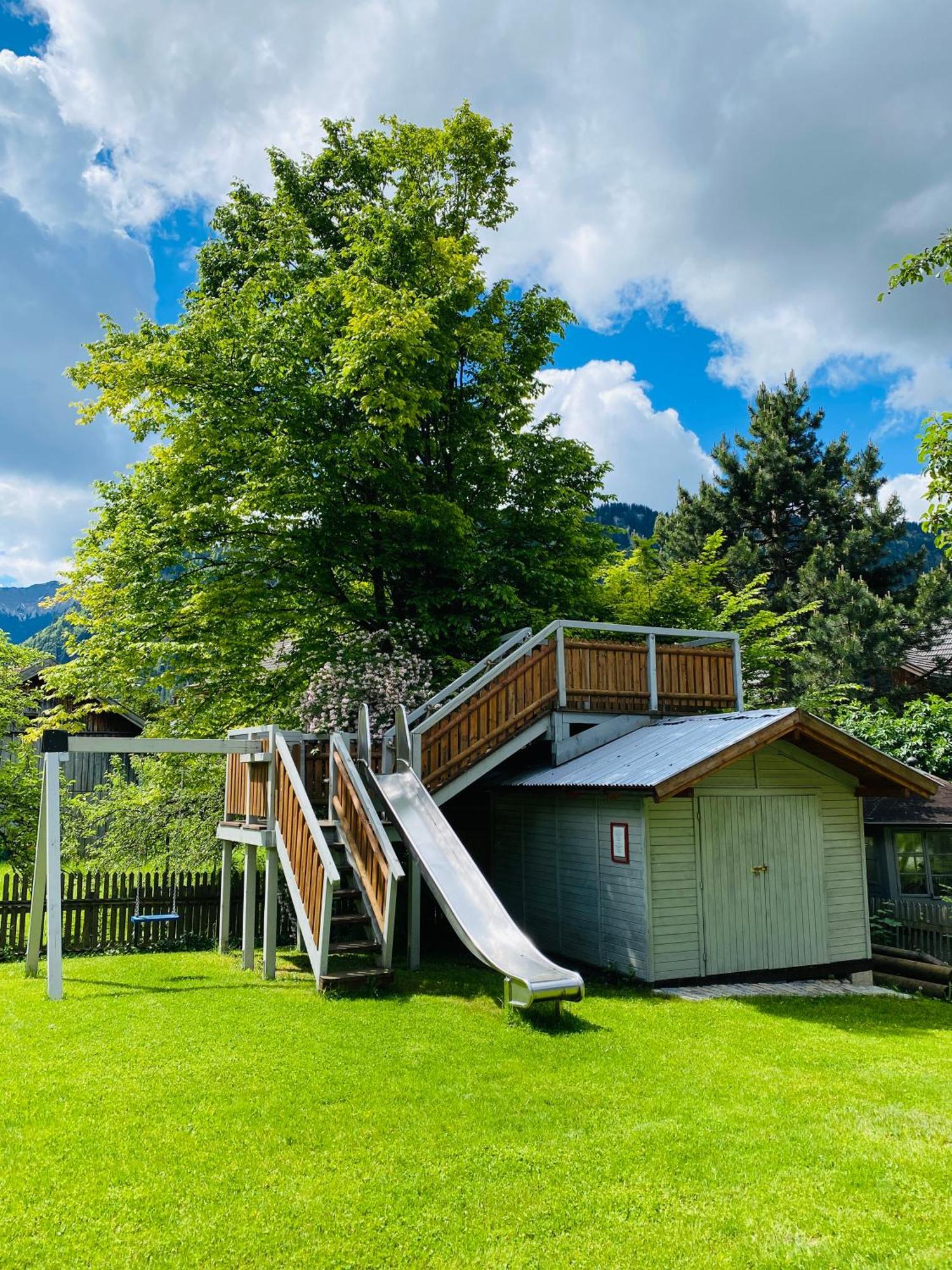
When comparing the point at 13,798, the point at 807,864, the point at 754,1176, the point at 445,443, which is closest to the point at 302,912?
the point at 754,1176

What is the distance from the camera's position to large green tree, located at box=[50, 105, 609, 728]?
1561 cm

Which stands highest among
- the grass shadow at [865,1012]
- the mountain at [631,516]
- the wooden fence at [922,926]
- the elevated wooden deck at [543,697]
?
the mountain at [631,516]

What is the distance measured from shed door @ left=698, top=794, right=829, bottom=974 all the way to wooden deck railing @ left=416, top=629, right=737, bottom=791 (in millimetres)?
2890

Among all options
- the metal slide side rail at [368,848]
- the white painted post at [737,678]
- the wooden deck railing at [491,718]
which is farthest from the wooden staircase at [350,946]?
the white painted post at [737,678]

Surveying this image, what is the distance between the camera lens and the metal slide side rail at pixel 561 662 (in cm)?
1234

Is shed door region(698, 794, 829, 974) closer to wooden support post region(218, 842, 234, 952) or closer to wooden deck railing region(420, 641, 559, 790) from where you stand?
Answer: wooden deck railing region(420, 641, 559, 790)

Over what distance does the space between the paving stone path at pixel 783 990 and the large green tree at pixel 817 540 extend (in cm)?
1337

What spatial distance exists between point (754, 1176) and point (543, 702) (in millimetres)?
8452

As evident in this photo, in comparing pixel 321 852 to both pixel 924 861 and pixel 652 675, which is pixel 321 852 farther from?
pixel 924 861

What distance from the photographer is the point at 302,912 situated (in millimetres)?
9797

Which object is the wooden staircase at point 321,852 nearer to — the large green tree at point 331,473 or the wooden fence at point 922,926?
the large green tree at point 331,473

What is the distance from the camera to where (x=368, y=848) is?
9.99m

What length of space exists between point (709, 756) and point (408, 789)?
393 centimetres

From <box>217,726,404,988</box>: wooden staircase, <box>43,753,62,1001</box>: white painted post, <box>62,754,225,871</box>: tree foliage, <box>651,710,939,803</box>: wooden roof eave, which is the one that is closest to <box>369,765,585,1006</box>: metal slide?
<box>217,726,404,988</box>: wooden staircase
